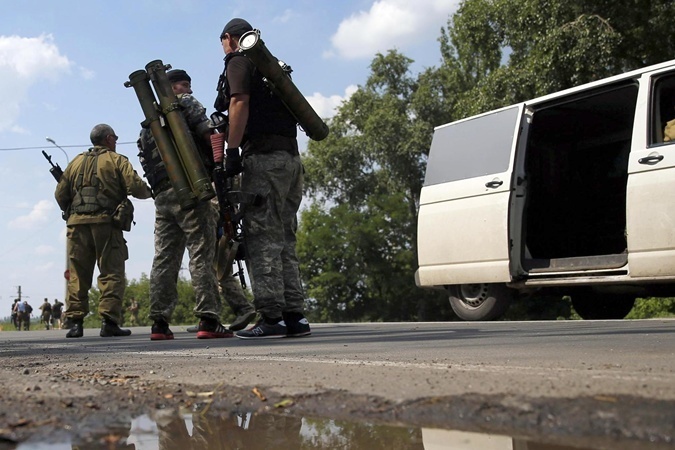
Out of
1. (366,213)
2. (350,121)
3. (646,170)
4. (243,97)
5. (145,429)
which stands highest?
(350,121)

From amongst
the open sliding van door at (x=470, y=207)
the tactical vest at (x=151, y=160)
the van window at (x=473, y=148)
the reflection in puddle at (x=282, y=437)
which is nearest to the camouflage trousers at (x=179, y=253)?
the tactical vest at (x=151, y=160)

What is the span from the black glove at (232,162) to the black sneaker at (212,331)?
1.47 metres

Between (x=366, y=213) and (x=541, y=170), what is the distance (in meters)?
36.9

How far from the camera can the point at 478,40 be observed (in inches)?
826

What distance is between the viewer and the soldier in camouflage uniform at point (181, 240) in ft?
21.9

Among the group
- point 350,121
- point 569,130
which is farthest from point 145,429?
point 350,121

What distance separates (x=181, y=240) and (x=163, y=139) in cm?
83

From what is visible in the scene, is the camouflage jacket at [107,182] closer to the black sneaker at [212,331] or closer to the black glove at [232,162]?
the black sneaker at [212,331]

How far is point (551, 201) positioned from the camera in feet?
28.6

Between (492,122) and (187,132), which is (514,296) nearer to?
(492,122)

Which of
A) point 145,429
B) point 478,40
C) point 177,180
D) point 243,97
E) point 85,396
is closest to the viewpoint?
point 145,429

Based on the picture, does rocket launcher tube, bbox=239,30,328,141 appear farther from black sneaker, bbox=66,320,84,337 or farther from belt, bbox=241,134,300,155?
black sneaker, bbox=66,320,84,337

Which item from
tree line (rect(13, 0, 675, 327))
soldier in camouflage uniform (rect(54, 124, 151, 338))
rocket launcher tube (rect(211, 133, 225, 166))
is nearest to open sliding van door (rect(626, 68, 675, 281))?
rocket launcher tube (rect(211, 133, 225, 166))

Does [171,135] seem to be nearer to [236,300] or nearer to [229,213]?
[229,213]
